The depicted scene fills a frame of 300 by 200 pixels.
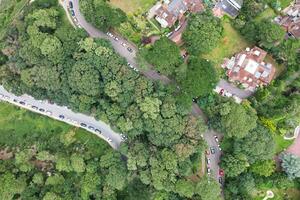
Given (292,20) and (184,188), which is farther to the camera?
(292,20)

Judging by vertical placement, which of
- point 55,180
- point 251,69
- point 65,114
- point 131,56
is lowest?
point 55,180

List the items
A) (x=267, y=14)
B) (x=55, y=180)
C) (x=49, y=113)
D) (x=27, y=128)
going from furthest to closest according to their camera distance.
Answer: (x=27, y=128) < (x=49, y=113) < (x=55, y=180) < (x=267, y=14)

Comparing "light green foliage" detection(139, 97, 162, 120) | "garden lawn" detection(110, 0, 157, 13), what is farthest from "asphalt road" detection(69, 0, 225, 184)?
"light green foliage" detection(139, 97, 162, 120)

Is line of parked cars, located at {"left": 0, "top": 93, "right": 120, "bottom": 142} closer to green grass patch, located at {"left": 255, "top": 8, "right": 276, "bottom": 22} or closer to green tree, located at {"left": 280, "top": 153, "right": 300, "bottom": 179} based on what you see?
green tree, located at {"left": 280, "top": 153, "right": 300, "bottom": 179}

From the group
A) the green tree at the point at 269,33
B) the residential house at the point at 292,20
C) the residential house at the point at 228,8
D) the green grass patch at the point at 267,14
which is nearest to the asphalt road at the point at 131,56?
the residential house at the point at 228,8

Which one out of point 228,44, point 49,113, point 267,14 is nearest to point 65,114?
point 49,113

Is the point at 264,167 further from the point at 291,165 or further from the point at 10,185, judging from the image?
the point at 10,185

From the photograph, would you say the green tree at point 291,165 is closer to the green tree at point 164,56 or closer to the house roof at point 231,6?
the green tree at point 164,56

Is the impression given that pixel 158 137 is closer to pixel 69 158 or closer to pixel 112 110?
pixel 112 110
